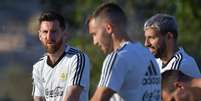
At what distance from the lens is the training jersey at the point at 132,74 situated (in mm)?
8648

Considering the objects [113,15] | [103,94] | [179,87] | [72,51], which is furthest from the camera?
[72,51]

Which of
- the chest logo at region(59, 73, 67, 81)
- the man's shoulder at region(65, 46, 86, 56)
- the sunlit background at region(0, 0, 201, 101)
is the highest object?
the man's shoulder at region(65, 46, 86, 56)

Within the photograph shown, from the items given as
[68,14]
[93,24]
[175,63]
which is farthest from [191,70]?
[68,14]

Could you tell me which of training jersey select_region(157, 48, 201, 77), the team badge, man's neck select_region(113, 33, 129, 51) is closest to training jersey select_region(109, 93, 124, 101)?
man's neck select_region(113, 33, 129, 51)

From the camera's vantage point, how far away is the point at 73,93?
1011 centimetres

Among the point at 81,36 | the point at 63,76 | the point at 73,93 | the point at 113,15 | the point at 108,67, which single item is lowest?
the point at 81,36

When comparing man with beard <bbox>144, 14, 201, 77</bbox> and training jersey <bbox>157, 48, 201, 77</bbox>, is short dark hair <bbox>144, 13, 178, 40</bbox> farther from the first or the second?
training jersey <bbox>157, 48, 201, 77</bbox>

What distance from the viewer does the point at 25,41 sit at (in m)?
36.9

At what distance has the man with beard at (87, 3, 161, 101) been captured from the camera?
8.65 meters

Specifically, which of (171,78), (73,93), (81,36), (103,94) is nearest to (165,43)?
(171,78)

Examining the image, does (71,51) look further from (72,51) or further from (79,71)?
(79,71)

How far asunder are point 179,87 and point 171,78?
1.50 feet

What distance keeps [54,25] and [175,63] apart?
121 cm

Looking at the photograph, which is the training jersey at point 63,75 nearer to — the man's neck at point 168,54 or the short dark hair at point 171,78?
the man's neck at point 168,54
